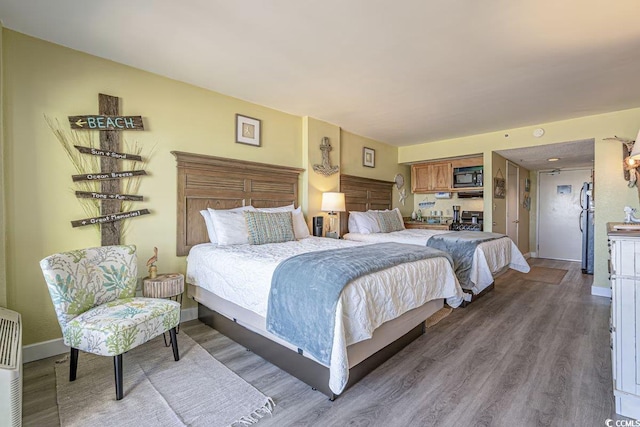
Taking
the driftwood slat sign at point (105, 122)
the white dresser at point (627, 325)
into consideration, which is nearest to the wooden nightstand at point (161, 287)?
the driftwood slat sign at point (105, 122)

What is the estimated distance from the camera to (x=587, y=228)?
18.1 feet

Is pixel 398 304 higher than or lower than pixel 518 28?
lower

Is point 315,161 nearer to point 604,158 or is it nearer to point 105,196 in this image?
point 105,196

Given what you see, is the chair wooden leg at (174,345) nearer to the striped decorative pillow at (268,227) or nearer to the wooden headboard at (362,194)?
the striped decorative pillow at (268,227)

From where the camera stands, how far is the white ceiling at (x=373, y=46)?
6.49 ft

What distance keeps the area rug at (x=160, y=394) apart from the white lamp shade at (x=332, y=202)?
102 inches

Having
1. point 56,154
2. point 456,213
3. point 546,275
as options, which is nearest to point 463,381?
point 56,154

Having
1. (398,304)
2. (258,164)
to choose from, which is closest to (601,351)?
(398,304)

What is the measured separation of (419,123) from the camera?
15.1ft

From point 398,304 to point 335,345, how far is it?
2.22 feet

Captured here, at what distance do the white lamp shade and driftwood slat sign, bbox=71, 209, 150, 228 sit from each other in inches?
92.2

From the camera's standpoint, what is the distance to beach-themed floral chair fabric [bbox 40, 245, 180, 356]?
1.77 metres

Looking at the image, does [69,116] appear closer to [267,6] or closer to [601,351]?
[267,6]

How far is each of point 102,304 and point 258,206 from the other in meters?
1.99
